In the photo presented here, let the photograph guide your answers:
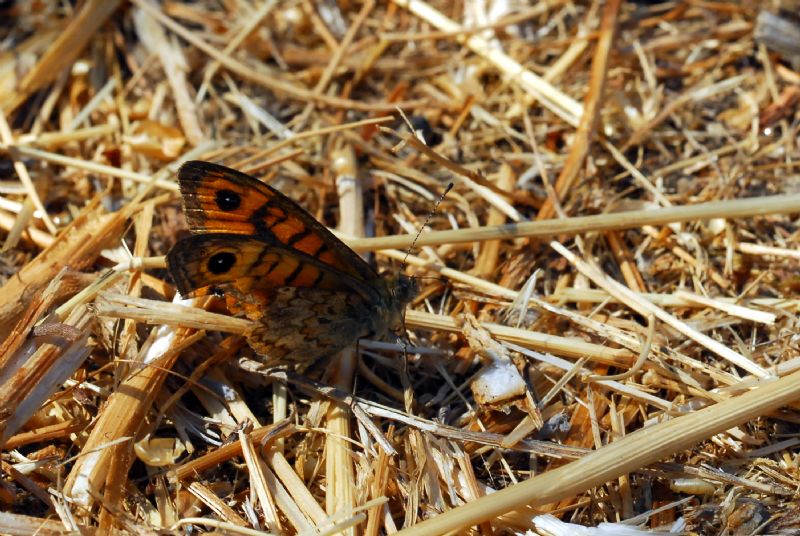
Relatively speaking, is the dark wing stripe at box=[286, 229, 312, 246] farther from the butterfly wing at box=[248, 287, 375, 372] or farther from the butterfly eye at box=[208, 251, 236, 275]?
the butterfly eye at box=[208, 251, 236, 275]

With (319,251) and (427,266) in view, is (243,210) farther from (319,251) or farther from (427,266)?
(427,266)

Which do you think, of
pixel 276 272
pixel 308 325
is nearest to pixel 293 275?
pixel 276 272

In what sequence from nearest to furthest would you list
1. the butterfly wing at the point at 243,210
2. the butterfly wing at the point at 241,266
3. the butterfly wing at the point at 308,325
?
the butterfly wing at the point at 241,266
the butterfly wing at the point at 243,210
the butterfly wing at the point at 308,325

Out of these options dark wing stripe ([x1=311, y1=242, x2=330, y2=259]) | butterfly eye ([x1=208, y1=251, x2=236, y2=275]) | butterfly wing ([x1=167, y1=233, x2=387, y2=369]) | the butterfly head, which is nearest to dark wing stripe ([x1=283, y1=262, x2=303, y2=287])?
butterfly wing ([x1=167, y1=233, x2=387, y2=369])

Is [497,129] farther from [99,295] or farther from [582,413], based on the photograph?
[99,295]

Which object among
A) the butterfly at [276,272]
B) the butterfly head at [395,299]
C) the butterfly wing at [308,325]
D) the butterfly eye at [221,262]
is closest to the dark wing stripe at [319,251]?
the butterfly at [276,272]

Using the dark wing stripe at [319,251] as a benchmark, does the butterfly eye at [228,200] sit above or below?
above

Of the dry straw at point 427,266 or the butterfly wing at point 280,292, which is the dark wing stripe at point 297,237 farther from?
the dry straw at point 427,266

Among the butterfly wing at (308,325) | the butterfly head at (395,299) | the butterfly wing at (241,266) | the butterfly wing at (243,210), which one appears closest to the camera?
the butterfly wing at (241,266)
